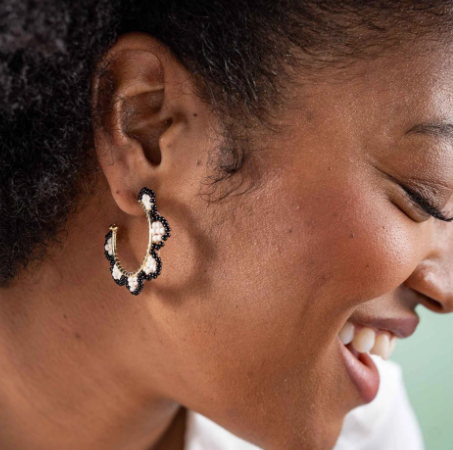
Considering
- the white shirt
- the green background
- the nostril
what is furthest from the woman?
the green background

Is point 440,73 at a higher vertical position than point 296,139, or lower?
higher

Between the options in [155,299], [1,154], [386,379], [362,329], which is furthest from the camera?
[386,379]

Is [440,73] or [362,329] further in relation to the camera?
[362,329]

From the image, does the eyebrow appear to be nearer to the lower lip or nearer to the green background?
the lower lip

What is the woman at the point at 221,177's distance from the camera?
659 mm

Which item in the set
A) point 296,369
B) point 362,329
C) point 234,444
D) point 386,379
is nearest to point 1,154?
point 296,369

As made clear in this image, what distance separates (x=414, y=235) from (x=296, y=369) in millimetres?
211

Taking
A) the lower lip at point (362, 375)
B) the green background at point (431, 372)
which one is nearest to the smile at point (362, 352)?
the lower lip at point (362, 375)

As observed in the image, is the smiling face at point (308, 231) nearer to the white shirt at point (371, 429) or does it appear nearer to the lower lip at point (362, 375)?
the lower lip at point (362, 375)

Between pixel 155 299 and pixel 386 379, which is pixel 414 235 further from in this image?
pixel 386 379

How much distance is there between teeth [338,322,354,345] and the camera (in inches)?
34.6

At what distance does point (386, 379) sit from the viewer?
132 cm

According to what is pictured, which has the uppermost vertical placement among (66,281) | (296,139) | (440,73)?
(440,73)

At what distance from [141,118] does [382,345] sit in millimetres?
509
